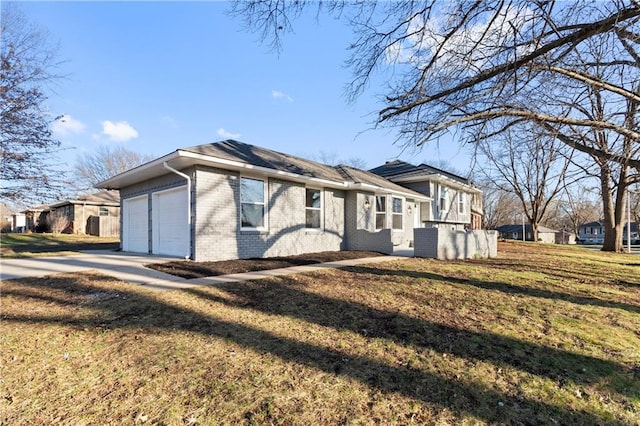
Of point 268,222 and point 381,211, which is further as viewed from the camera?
point 381,211

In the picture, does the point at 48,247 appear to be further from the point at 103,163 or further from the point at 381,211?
the point at 103,163

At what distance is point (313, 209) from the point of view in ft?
40.7

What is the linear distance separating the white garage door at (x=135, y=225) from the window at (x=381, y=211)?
967 centimetres

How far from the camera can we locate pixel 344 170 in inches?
602

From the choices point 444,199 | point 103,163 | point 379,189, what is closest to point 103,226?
point 103,163

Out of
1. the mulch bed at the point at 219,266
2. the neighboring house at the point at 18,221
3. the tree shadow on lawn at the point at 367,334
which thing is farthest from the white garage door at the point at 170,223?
the neighboring house at the point at 18,221

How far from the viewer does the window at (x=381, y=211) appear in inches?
574

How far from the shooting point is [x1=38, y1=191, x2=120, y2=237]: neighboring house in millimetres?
25172

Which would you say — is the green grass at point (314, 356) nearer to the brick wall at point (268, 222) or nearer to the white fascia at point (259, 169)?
the brick wall at point (268, 222)

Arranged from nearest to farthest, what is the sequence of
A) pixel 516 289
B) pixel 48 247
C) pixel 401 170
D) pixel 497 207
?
1. pixel 516 289
2. pixel 48 247
3. pixel 401 170
4. pixel 497 207

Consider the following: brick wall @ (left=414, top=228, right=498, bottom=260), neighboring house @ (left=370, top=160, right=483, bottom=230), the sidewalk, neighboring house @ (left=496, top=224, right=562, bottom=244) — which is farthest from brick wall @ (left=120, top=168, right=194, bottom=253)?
neighboring house @ (left=496, top=224, right=562, bottom=244)

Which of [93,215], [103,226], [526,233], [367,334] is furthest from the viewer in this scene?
[526,233]

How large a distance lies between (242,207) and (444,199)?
47.3ft

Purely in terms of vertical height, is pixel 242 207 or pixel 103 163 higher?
pixel 103 163
